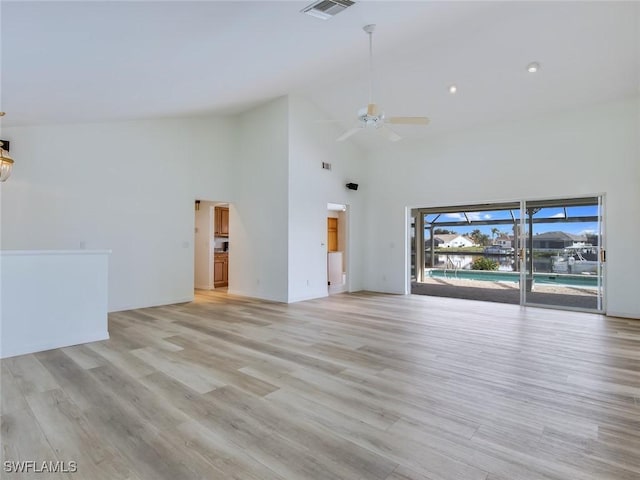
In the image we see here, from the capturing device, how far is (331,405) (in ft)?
7.91

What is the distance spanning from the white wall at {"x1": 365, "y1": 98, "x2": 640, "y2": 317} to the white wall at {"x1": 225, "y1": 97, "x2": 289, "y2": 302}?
2643mm

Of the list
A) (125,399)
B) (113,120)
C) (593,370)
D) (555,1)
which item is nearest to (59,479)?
(125,399)

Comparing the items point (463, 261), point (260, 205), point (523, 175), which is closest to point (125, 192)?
point (260, 205)

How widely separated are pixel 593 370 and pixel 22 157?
24.1 ft

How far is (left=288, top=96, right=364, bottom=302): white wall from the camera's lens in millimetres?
6605

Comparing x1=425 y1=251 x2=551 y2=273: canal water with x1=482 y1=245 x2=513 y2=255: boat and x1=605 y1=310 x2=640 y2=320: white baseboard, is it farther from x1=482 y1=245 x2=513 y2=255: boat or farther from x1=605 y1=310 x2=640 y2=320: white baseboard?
x1=605 y1=310 x2=640 y2=320: white baseboard

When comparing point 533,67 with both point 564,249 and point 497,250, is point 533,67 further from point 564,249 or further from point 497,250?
point 497,250

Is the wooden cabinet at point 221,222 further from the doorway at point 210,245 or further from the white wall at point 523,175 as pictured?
the white wall at point 523,175

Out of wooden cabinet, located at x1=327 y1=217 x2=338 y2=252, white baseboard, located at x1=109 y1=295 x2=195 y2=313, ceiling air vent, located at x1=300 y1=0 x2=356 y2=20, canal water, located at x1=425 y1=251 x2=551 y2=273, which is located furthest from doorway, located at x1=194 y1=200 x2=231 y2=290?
canal water, located at x1=425 y1=251 x2=551 y2=273

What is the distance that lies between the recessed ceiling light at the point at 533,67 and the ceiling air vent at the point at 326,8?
318cm

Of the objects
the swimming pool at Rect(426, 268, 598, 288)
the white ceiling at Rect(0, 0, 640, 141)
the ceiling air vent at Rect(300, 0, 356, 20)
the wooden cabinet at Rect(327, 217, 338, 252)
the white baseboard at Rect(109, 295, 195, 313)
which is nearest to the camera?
the white ceiling at Rect(0, 0, 640, 141)

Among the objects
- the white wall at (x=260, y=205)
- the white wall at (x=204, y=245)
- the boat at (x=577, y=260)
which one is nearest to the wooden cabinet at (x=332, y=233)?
the white wall at (x=204, y=245)

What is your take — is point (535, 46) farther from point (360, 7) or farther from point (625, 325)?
point (625, 325)

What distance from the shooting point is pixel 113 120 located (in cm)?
548
